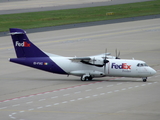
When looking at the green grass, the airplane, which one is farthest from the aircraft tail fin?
the green grass

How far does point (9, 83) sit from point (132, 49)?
2753 centimetres

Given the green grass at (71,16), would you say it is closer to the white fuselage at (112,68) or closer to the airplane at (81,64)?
the airplane at (81,64)

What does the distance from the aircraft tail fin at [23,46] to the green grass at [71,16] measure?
45.1 metres

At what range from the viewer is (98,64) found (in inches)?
1662

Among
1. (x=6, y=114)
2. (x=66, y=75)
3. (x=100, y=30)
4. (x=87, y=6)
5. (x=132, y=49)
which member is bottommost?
(x=6, y=114)

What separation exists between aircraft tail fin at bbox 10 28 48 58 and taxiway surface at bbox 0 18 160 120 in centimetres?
274

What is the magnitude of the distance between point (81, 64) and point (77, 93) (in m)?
6.10

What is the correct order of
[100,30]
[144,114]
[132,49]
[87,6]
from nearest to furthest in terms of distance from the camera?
[144,114]
[132,49]
[100,30]
[87,6]

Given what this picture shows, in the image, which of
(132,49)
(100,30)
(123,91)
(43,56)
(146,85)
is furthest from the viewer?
(100,30)

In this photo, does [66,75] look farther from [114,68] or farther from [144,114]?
[144,114]

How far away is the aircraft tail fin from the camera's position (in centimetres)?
4412

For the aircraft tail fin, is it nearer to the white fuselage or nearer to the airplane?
the airplane

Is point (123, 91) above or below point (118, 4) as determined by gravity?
below

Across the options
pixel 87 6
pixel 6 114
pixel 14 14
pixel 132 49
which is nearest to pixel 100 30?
pixel 132 49
